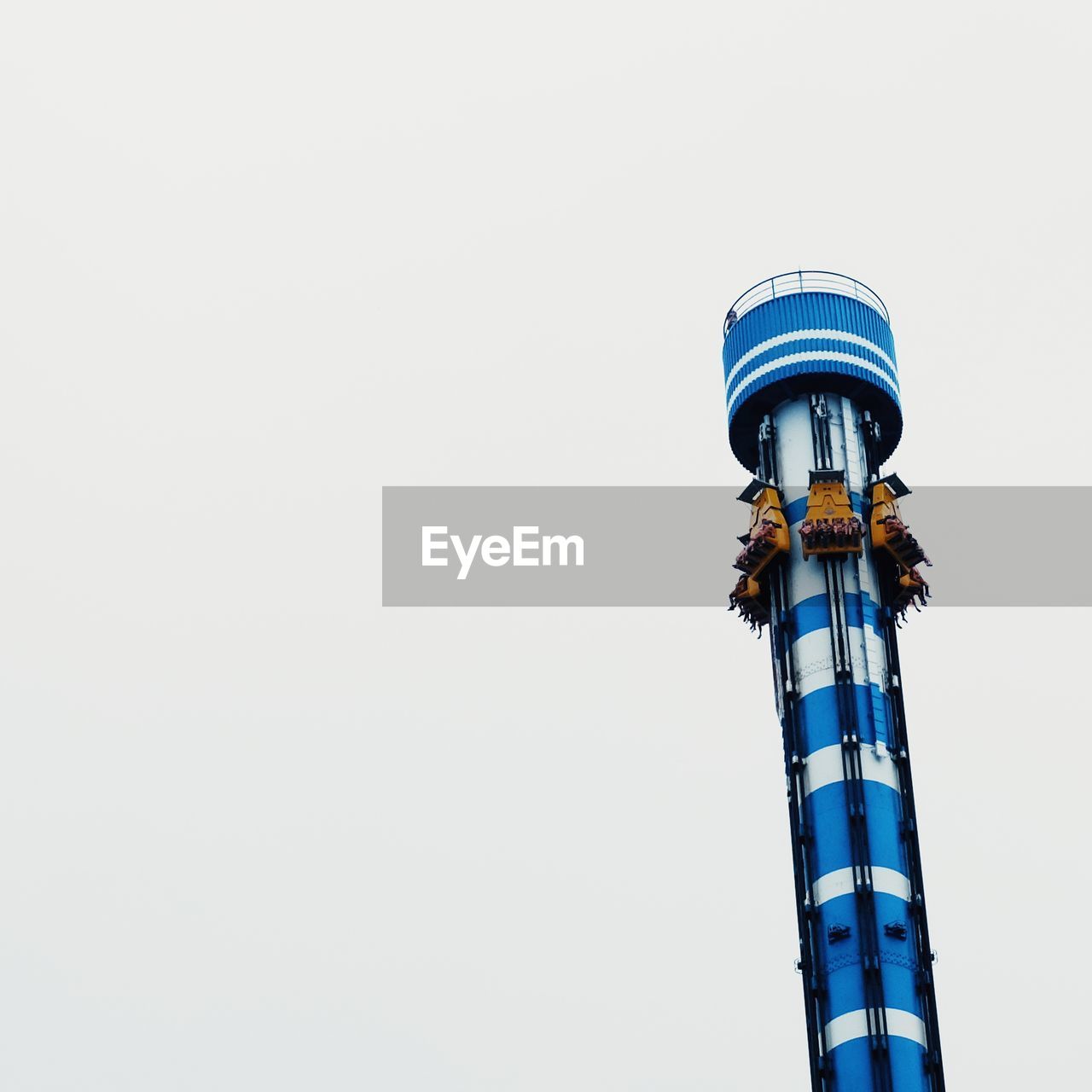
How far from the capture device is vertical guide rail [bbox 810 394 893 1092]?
84062mm

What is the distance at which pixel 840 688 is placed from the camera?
91.8m

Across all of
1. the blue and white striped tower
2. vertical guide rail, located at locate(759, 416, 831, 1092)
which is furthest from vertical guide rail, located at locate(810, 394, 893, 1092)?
vertical guide rail, located at locate(759, 416, 831, 1092)

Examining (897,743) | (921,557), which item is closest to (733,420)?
(921,557)

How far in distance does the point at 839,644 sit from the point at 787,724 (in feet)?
15.9

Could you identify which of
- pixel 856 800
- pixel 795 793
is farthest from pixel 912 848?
pixel 795 793

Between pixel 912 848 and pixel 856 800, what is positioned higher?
pixel 856 800

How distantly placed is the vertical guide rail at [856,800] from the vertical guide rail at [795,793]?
7.92ft

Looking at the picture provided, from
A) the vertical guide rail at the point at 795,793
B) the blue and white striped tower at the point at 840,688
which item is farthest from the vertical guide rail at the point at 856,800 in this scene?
the vertical guide rail at the point at 795,793

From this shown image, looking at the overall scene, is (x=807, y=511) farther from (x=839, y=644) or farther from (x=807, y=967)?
(x=807, y=967)

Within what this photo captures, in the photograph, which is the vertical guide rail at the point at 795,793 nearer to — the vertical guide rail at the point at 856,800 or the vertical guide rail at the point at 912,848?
the vertical guide rail at the point at 856,800

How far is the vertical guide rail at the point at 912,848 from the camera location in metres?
85.2

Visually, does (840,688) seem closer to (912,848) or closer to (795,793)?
(795,793)

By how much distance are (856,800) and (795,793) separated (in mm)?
3430

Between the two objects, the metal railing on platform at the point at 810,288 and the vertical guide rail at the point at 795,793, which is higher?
the metal railing on platform at the point at 810,288
